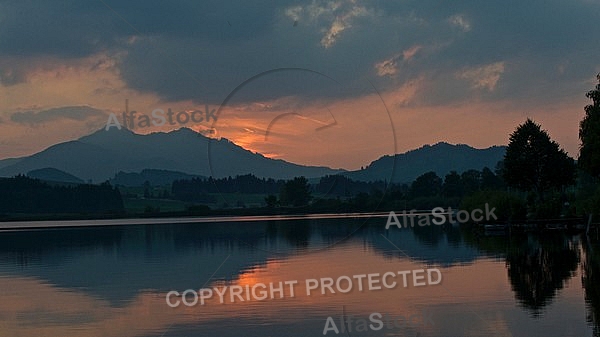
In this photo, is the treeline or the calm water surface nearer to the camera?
the treeline

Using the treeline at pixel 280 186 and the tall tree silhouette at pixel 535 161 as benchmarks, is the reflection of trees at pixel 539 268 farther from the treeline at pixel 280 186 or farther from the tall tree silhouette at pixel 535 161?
the tall tree silhouette at pixel 535 161

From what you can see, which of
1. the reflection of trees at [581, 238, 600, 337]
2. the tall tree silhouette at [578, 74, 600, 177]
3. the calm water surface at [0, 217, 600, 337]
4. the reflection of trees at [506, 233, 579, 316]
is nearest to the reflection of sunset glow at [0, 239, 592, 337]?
the calm water surface at [0, 217, 600, 337]

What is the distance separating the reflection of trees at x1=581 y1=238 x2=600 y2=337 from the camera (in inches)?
1114

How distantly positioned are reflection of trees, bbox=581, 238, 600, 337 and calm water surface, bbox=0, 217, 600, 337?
5cm

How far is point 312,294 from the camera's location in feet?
125

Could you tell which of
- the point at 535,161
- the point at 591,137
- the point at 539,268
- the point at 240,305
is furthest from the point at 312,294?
the point at 535,161

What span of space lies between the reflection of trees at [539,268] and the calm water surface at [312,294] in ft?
0.24

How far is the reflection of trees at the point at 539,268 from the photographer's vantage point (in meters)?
34.9

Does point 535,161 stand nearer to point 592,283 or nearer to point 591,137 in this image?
point 591,137

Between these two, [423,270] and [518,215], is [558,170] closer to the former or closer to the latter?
[518,215]

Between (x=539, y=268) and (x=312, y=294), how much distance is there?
51.5 ft

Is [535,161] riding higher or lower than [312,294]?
higher

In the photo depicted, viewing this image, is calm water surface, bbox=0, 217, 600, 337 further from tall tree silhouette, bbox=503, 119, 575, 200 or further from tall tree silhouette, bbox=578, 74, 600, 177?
tall tree silhouette, bbox=503, 119, 575, 200

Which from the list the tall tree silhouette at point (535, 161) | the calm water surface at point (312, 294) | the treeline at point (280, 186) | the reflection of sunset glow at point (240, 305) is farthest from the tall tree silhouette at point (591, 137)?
the tall tree silhouette at point (535, 161)
